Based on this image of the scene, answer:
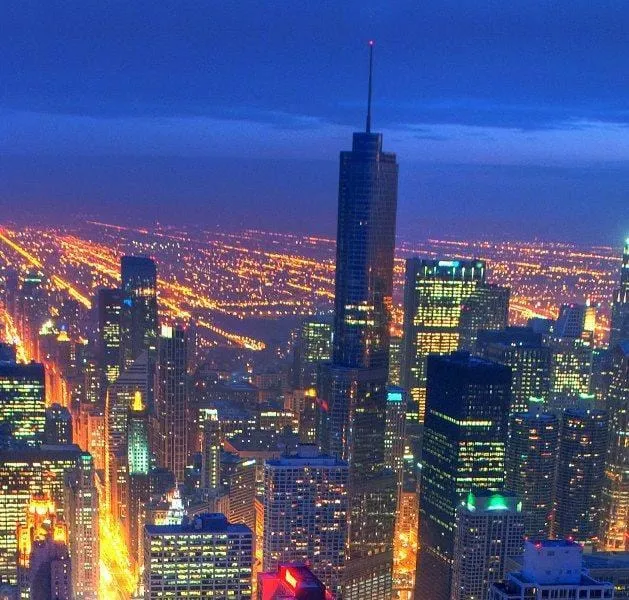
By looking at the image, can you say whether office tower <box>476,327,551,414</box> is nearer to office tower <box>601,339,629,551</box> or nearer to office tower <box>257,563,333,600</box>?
office tower <box>601,339,629,551</box>

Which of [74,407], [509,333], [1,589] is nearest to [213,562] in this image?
[1,589]

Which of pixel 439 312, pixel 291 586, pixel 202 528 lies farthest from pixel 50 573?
pixel 439 312

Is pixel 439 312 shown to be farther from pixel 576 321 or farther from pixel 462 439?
pixel 462 439

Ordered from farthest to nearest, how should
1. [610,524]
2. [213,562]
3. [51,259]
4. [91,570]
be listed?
[610,524] < [91,570] < [51,259] < [213,562]

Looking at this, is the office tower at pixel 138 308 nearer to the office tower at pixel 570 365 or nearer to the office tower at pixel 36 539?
the office tower at pixel 36 539

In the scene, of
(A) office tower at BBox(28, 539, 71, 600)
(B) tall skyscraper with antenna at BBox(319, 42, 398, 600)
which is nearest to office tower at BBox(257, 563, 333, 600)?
(A) office tower at BBox(28, 539, 71, 600)

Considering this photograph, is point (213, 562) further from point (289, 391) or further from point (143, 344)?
point (143, 344)
